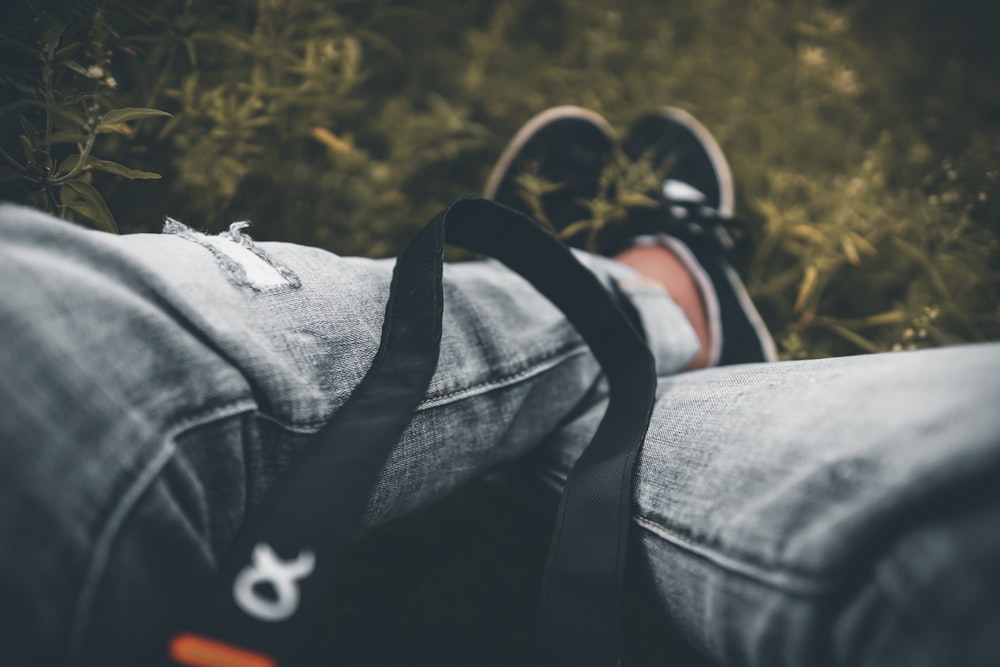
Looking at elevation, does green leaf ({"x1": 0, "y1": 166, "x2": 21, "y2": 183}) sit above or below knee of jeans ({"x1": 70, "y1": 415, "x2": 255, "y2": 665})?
above

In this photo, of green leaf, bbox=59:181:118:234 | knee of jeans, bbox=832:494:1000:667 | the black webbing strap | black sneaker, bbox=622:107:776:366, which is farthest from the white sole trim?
green leaf, bbox=59:181:118:234

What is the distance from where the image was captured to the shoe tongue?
3.90ft

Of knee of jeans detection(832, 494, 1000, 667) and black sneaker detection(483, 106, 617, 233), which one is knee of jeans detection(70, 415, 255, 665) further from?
black sneaker detection(483, 106, 617, 233)

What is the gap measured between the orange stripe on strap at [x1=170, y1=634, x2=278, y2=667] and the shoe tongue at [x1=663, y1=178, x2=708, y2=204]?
1.09 metres

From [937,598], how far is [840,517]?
6 centimetres

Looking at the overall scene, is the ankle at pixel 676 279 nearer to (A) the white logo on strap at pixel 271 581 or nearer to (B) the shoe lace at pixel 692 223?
(B) the shoe lace at pixel 692 223

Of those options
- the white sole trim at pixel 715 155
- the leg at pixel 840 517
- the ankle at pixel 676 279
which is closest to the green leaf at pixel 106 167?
the leg at pixel 840 517

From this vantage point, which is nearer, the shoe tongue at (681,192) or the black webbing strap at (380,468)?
the black webbing strap at (380,468)

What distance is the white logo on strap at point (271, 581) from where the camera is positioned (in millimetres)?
334

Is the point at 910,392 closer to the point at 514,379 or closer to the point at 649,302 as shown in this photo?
the point at 514,379

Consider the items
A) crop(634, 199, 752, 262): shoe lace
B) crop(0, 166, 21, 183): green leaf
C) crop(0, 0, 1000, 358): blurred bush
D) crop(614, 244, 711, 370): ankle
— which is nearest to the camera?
crop(0, 166, 21, 183): green leaf

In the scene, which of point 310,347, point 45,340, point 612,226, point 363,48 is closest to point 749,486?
point 310,347

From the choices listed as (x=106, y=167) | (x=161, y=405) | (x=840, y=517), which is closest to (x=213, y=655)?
(x=161, y=405)

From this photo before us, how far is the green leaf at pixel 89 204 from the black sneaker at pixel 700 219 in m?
0.87
